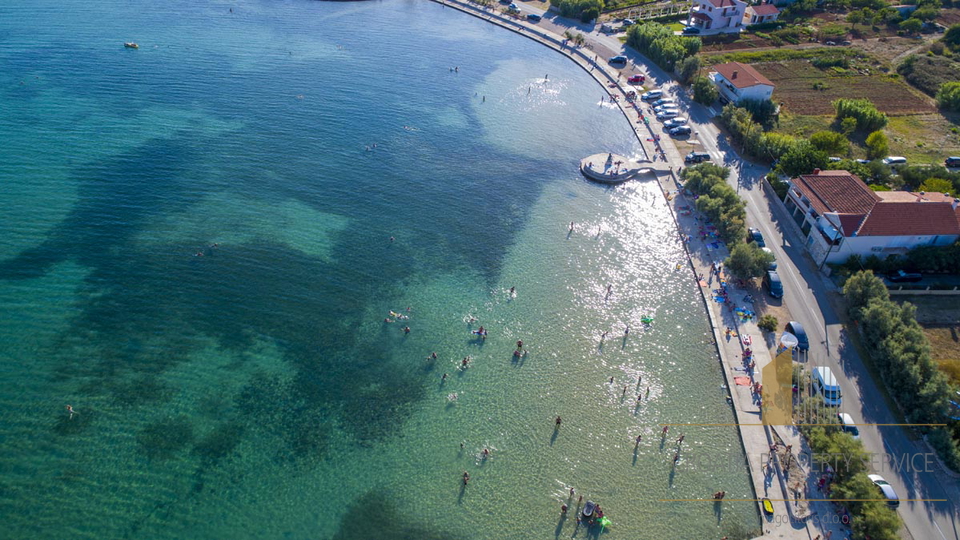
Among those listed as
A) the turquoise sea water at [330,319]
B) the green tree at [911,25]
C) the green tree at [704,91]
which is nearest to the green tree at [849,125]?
the green tree at [704,91]

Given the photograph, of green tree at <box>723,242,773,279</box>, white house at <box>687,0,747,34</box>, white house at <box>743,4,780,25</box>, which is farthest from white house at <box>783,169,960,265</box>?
white house at <box>743,4,780,25</box>

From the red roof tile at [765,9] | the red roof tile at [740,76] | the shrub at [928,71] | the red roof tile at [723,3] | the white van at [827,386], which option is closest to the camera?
the white van at [827,386]

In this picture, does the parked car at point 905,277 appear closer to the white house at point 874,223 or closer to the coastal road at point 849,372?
the white house at point 874,223

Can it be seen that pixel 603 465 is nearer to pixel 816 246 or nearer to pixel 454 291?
pixel 454 291

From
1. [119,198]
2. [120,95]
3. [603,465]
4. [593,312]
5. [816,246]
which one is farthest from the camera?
[120,95]

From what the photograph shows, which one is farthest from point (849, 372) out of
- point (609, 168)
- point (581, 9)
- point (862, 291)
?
point (581, 9)

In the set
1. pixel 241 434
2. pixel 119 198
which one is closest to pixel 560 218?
pixel 241 434
